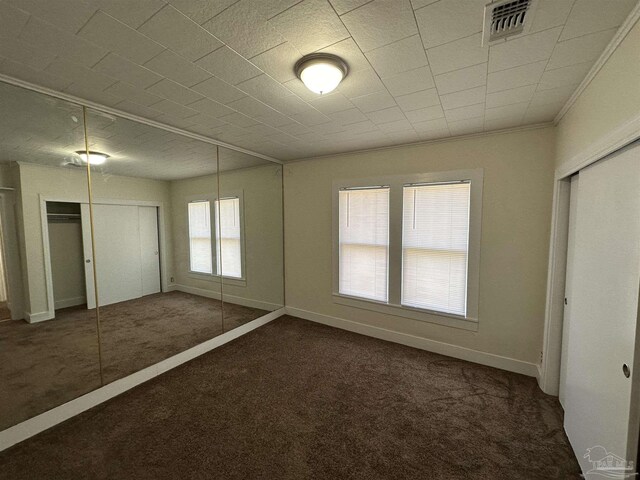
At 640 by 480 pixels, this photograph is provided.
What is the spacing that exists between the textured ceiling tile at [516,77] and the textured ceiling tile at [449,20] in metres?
0.58

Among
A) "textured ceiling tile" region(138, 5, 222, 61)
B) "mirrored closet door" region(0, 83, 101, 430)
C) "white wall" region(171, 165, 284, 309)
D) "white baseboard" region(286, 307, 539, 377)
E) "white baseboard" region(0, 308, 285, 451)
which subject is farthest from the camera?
"white wall" region(171, 165, 284, 309)

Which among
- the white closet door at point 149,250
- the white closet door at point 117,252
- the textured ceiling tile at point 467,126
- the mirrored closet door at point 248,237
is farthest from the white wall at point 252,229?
the textured ceiling tile at point 467,126

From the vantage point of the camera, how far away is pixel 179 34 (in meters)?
1.39

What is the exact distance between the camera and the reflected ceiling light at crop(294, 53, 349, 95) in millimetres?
1589

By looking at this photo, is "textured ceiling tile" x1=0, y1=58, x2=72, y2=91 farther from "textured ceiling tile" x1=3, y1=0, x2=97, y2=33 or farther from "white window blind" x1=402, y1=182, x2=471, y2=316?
"white window blind" x1=402, y1=182, x2=471, y2=316

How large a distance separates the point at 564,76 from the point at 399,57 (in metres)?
1.25

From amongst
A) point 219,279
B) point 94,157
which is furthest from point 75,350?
point 94,157

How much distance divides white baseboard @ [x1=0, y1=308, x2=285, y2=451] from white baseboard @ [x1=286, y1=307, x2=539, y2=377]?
1.65 metres

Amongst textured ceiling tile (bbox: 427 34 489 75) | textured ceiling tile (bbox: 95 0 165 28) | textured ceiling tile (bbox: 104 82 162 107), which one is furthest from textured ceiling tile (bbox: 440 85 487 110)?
textured ceiling tile (bbox: 104 82 162 107)

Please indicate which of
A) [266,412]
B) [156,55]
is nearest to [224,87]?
[156,55]

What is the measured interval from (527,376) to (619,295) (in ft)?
6.34

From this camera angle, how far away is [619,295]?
1.34 m

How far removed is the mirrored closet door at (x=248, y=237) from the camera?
3744mm

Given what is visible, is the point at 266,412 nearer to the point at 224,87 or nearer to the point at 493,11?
the point at 224,87
